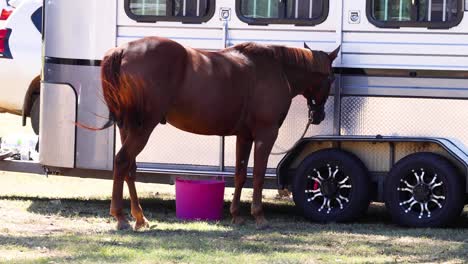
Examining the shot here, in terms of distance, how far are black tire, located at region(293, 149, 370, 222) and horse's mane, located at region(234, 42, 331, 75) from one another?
0.79 m

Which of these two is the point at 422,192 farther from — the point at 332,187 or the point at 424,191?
the point at 332,187

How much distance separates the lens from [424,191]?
33.3ft

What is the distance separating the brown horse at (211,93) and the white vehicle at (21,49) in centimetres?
285

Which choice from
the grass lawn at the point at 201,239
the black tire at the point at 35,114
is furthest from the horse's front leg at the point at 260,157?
the black tire at the point at 35,114

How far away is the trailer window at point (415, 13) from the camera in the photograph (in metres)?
10.2

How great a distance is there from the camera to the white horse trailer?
33.4 feet

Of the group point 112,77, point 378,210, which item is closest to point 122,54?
point 112,77

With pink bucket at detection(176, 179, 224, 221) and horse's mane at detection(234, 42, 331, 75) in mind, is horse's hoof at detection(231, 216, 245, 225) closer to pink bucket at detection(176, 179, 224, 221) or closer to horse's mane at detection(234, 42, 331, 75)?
pink bucket at detection(176, 179, 224, 221)

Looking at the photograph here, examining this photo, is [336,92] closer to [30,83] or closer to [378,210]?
[378,210]

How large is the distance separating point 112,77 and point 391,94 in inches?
102

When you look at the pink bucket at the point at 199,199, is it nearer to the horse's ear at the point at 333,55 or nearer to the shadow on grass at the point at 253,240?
the shadow on grass at the point at 253,240

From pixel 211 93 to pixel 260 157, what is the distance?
734mm

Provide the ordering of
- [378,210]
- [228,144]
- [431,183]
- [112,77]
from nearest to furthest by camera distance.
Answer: [112,77] < [431,183] < [228,144] < [378,210]

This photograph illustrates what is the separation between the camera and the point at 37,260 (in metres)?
8.01
